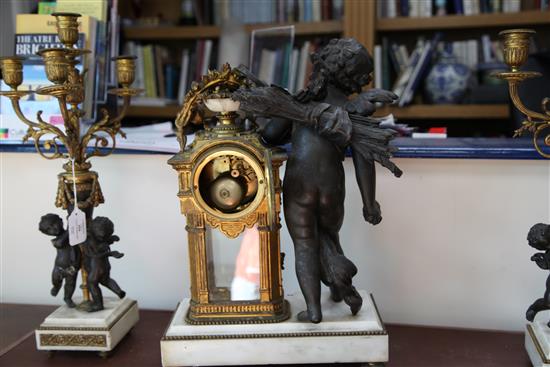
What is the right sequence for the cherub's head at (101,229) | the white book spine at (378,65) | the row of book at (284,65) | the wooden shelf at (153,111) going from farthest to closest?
1. the wooden shelf at (153,111)
2. the white book spine at (378,65)
3. the row of book at (284,65)
4. the cherub's head at (101,229)

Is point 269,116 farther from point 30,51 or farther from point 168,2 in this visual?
point 168,2

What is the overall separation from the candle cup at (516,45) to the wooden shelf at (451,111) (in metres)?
1.45

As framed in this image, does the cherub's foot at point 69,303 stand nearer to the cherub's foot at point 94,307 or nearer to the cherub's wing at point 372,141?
the cherub's foot at point 94,307

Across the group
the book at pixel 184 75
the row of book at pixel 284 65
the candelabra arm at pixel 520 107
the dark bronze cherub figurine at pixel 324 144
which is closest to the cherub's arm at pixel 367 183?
the dark bronze cherub figurine at pixel 324 144

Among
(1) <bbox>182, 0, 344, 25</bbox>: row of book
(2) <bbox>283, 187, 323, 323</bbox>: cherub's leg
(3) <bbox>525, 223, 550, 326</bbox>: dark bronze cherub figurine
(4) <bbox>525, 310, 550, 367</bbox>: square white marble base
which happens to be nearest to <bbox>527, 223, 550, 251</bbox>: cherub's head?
(3) <bbox>525, 223, 550, 326</bbox>: dark bronze cherub figurine

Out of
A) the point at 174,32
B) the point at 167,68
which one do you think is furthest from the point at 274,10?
the point at 167,68

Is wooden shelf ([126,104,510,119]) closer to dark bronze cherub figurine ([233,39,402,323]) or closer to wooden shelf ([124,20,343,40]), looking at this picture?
wooden shelf ([124,20,343,40])

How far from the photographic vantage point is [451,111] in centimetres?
243

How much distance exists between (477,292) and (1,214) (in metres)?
1.12

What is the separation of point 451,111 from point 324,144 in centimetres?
158

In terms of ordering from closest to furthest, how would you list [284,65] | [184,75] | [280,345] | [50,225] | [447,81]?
[280,345] → [50,225] → [284,65] → [447,81] → [184,75]

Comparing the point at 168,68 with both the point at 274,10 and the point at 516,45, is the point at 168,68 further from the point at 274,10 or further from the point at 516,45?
the point at 516,45

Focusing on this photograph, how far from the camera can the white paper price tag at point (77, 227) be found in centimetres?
110

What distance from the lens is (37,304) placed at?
144cm
